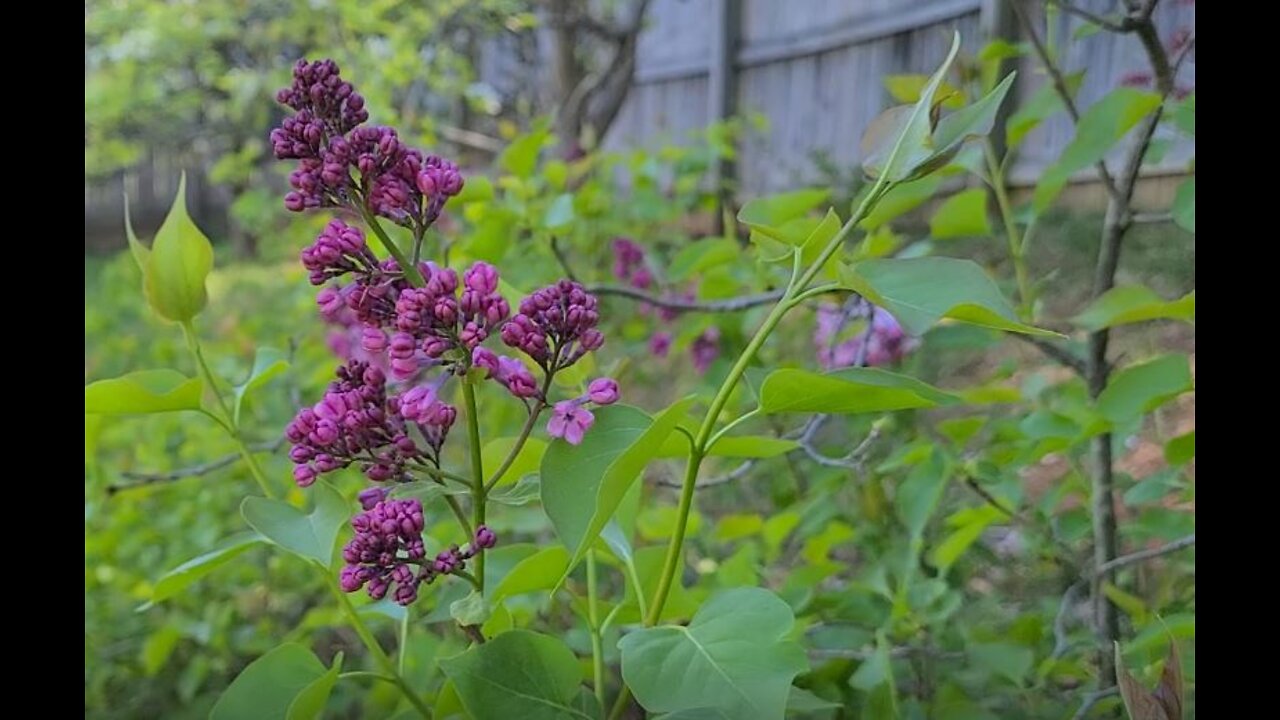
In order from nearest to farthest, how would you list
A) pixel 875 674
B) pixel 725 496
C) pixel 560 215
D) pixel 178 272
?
pixel 178 272 → pixel 875 674 → pixel 560 215 → pixel 725 496

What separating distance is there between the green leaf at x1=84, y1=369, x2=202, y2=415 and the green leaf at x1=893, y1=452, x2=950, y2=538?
48cm

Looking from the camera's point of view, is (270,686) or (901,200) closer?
(270,686)

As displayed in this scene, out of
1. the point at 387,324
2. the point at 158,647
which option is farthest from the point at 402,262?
the point at 158,647

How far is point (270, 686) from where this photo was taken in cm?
39

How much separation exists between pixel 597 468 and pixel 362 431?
80 millimetres

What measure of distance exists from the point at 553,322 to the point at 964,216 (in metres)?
0.49

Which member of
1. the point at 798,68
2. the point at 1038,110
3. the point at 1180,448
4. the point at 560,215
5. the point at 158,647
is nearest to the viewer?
the point at 1180,448

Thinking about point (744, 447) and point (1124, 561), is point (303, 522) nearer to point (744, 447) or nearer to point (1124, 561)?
point (744, 447)

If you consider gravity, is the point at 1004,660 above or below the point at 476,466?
below

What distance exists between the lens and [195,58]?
4520mm

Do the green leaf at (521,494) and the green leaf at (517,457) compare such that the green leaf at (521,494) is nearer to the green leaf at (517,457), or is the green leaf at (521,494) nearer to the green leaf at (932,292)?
the green leaf at (517,457)

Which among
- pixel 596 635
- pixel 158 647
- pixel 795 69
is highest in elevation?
pixel 795 69

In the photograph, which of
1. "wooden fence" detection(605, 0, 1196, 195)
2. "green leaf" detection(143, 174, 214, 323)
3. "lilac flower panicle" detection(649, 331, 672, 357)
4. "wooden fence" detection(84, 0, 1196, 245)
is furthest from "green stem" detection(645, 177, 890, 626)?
"wooden fence" detection(605, 0, 1196, 195)
